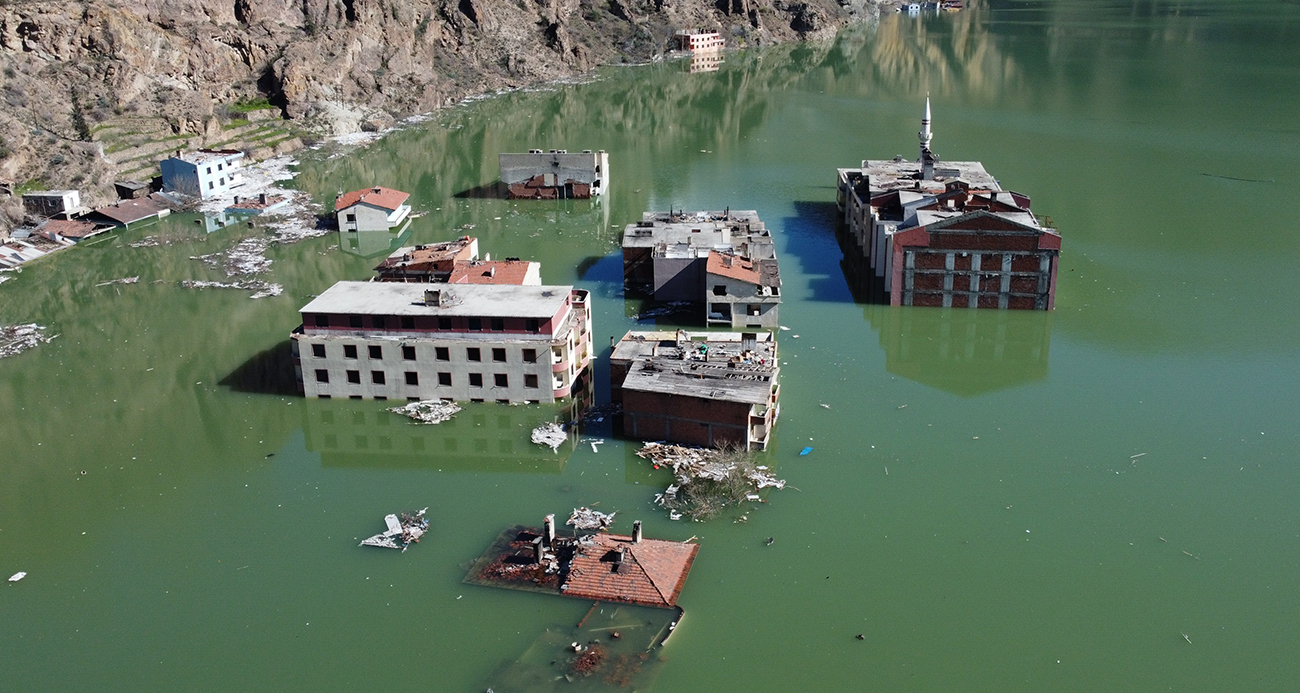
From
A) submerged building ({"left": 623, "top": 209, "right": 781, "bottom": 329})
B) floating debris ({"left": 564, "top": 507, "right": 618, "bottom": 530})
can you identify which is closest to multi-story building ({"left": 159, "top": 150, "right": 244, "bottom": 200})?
submerged building ({"left": 623, "top": 209, "right": 781, "bottom": 329})

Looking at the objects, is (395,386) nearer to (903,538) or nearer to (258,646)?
(258,646)

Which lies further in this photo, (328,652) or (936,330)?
(936,330)

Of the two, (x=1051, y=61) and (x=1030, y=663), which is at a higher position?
(x=1051, y=61)

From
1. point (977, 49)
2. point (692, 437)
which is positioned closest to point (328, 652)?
point (692, 437)

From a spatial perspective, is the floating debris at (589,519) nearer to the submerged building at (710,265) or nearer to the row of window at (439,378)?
the row of window at (439,378)

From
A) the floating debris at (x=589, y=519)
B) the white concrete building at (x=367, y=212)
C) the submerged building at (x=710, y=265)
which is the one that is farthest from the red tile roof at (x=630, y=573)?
the white concrete building at (x=367, y=212)
